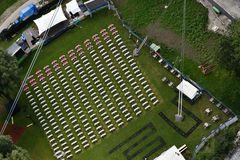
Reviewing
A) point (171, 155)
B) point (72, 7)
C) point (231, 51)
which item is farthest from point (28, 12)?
point (231, 51)

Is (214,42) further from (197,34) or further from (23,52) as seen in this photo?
(23,52)

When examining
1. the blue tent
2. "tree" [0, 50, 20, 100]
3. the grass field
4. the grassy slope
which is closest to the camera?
the grass field

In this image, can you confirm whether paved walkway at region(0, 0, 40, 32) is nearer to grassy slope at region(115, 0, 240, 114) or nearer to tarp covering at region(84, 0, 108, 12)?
tarp covering at region(84, 0, 108, 12)

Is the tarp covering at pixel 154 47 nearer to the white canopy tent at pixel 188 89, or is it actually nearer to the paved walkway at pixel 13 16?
the white canopy tent at pixel 188 89

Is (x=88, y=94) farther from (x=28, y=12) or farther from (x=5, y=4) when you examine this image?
(x=5, y=4)

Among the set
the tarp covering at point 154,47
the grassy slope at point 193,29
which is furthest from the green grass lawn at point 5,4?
the tarp covering at point 154,47

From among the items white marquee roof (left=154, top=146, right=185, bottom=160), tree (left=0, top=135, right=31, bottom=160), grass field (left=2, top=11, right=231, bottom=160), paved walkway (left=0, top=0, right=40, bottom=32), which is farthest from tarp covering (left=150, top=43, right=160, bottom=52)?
tree (left=0, top=135, right=31, bottom=160)

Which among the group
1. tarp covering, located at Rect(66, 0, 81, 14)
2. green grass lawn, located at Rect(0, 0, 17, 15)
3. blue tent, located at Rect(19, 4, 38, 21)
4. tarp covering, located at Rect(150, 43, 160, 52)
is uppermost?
green grass lawn, located at Rect(0, 0, 17, 15)
